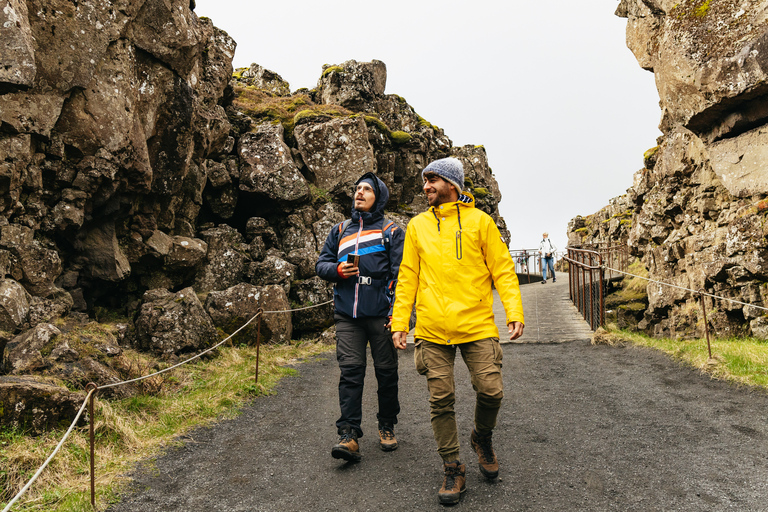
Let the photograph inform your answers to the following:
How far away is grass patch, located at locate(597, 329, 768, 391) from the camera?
6.20 meters

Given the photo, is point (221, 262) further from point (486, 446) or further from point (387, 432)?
point (486, 446)

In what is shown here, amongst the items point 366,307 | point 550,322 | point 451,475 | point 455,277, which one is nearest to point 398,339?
point 455,277

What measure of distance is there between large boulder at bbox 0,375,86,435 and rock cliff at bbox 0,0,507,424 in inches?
3.8

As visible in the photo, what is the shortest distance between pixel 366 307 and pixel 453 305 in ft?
3.63

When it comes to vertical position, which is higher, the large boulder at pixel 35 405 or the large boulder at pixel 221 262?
the large boulder at pixel 221 262

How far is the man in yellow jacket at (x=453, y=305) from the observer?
348 cm

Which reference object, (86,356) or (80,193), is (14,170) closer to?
(80,193)

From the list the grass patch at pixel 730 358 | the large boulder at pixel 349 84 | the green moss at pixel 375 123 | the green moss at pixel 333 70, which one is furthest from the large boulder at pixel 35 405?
the green moss at pixel 333 70

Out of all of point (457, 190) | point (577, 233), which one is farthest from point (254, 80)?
point (577, 233)

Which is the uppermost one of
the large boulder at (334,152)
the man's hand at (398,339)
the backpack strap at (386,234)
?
the large boulder at (334,152)

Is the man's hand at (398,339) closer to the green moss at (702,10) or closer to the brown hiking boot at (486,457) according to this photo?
the brown hiking boot at (486,457)

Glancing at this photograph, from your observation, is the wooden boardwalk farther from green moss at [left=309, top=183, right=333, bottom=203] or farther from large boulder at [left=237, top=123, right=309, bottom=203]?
green moss at [left=309, top=183, right=333, bottom=203]

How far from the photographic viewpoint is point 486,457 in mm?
3725

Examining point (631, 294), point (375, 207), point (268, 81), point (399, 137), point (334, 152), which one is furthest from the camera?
point (268, 81)
